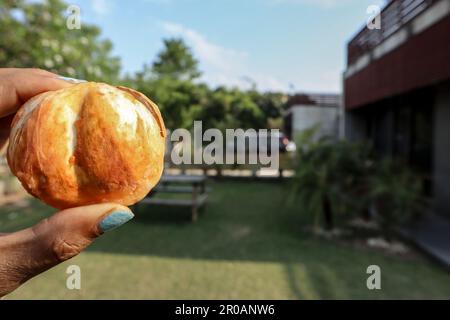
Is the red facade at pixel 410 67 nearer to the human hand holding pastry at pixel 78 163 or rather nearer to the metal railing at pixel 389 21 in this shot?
the metal railing at pixel 389 21

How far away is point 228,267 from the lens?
4309 millimetres

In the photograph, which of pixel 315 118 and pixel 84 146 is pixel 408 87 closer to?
pixel 315 118

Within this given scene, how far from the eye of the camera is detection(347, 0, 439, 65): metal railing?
5.06 meters

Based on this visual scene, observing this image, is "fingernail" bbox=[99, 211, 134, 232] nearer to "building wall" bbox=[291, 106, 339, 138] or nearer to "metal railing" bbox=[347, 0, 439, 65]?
"metal railing" bbox=[347, 0, 439, 65]

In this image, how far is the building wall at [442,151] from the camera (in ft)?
21.3

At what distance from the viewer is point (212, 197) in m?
9.16

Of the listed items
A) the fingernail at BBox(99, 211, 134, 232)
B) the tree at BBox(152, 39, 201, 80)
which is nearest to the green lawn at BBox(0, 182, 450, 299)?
the fingernail at BBox(99, 211, 134, 232)

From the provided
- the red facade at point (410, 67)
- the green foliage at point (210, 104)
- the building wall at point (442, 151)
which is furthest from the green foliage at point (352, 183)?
the green foliage at point (210, 104)

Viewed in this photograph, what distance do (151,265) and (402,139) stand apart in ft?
21.7

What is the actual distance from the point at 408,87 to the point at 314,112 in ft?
16.4

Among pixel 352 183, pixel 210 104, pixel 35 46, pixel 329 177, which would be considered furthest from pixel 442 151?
pixel 210 104

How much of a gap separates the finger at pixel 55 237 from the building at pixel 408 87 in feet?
15.8
